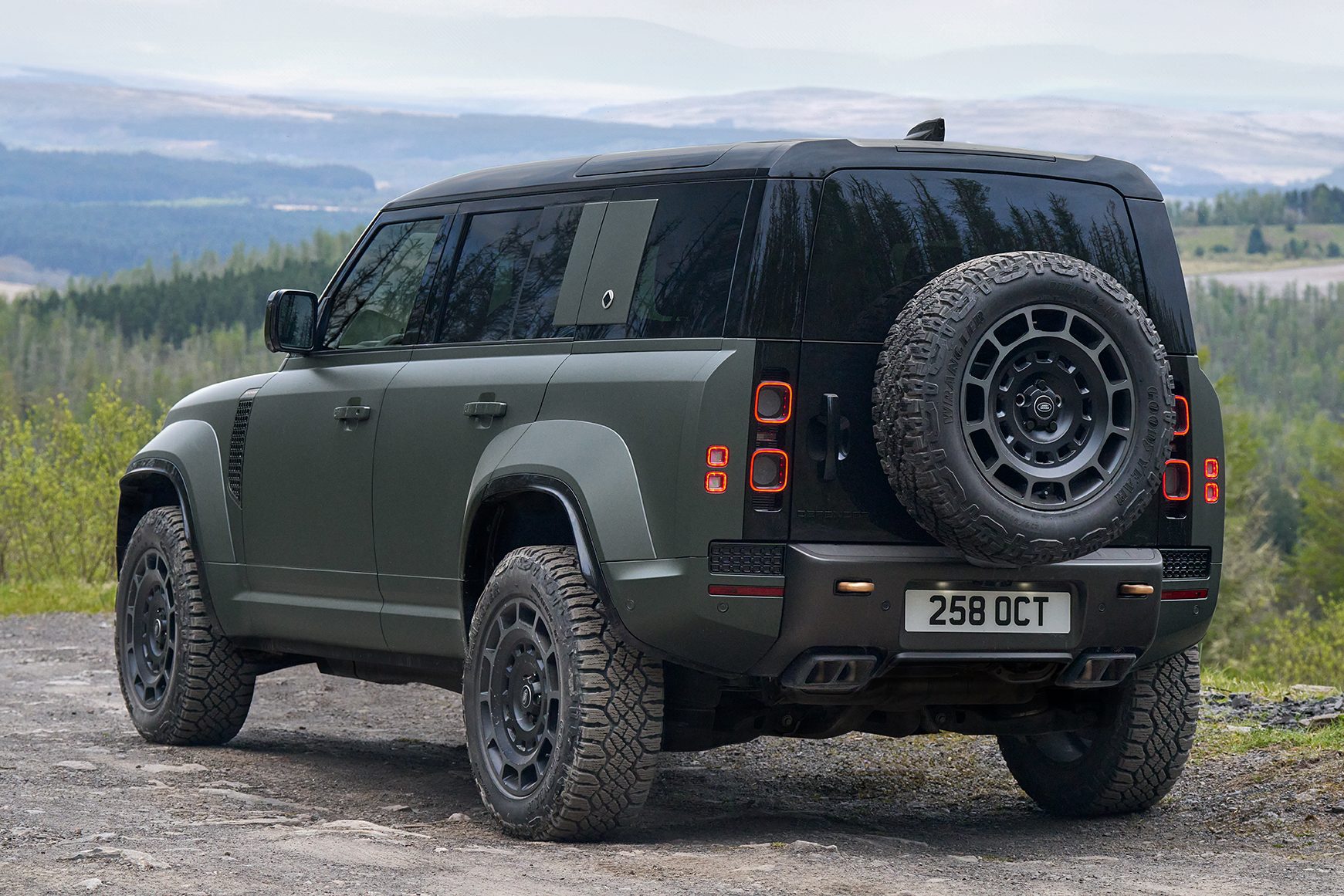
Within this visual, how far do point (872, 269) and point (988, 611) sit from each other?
101cm

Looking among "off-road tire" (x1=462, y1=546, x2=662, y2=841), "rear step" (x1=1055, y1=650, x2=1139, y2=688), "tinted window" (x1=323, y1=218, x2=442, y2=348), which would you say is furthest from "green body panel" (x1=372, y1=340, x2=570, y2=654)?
"rear step" (x1=1055, y1=650, x2=1139, y2=688)

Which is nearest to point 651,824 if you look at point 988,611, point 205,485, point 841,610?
point 841,610

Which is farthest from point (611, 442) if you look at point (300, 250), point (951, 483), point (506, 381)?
point (300, 250)

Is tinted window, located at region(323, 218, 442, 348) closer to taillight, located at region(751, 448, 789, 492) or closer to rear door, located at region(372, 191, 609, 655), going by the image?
rear door, located at region(372, 191, 609, 655)

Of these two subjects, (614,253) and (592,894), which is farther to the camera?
(614,253)

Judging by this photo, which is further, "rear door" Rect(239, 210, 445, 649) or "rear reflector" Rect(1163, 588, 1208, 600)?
"rear door" Rect(239, 210, 445, 649)

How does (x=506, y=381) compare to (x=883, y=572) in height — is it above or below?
above

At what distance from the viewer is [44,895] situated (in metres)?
3.83

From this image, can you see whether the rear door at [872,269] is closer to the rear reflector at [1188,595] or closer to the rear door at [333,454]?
the rear reflector at [1188,595]

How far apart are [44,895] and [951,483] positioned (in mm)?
2396

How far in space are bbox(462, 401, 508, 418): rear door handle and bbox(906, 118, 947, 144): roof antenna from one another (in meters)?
1.55

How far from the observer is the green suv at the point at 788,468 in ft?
15.0

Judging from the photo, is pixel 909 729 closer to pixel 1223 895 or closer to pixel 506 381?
pixel 1223 895

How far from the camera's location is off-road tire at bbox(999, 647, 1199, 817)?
5.55 m
